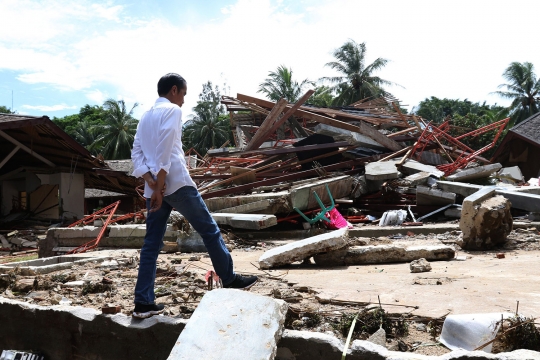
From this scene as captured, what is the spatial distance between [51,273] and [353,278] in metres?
3.57

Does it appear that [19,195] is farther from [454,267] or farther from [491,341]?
[491,341]

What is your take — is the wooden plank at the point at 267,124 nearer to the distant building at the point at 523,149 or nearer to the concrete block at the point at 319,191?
the concrete block at the point at 319,191

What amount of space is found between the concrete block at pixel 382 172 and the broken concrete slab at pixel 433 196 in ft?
2.26

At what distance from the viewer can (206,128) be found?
52219 millimetres

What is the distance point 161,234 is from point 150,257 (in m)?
0.18

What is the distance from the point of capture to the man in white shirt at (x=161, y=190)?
3.26m

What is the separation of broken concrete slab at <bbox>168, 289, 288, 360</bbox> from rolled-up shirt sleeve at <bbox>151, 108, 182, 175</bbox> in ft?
2.99

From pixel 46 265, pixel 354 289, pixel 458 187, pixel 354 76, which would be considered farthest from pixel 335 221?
pixel 354 76

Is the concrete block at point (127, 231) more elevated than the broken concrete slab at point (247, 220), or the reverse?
the broken concrete slab at point (247, 220)

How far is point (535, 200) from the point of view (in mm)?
8359

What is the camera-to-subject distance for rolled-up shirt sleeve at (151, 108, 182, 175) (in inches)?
127

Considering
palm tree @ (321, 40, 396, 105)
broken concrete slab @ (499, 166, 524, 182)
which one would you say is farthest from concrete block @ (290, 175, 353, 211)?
palm tree @ (321, 40, 396, 105)

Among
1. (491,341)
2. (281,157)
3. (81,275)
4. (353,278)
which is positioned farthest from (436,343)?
(281,157)

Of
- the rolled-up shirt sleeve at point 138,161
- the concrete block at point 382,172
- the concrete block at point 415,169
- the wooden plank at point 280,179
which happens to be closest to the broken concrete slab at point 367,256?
the rolled-up shirt sleeve at point 138,161
